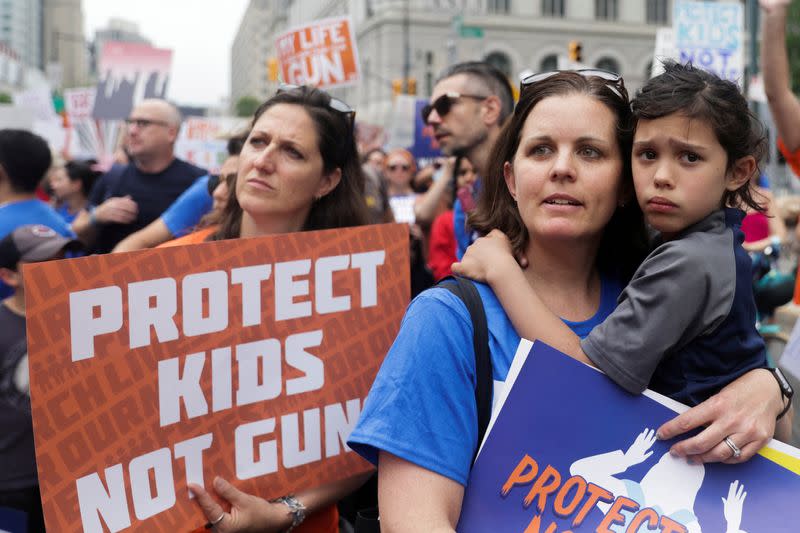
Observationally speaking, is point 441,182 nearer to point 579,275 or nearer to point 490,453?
point 579,275

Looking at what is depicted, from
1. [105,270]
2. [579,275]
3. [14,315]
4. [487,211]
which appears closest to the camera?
[105,270]

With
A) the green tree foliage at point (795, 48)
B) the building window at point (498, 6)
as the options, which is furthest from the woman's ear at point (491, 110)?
the building window at point (498, 6)

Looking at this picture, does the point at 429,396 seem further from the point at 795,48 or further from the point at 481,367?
the point at 795,48

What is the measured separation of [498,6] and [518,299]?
2261 inches

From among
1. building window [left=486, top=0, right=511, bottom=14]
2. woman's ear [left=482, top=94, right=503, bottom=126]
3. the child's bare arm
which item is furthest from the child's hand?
building window [left=486, top=0, right=511, bottom=14]

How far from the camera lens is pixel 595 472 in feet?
5.34

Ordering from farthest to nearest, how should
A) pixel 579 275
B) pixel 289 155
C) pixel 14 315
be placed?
1. pixel 14 315
2. pixel 289 155
3. pixel 579 275

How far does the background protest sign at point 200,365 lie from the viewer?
175 cm

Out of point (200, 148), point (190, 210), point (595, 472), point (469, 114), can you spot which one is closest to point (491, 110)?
point (469, 114)

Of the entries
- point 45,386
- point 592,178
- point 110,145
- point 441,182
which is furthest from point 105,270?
point 110,145

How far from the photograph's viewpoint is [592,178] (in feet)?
5.98

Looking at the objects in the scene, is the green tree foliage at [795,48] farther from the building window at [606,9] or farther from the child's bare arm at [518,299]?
the child's bare arm at [518,299]

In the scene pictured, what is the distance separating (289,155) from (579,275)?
1.13m

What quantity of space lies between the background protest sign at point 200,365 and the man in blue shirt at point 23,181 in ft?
9.22
